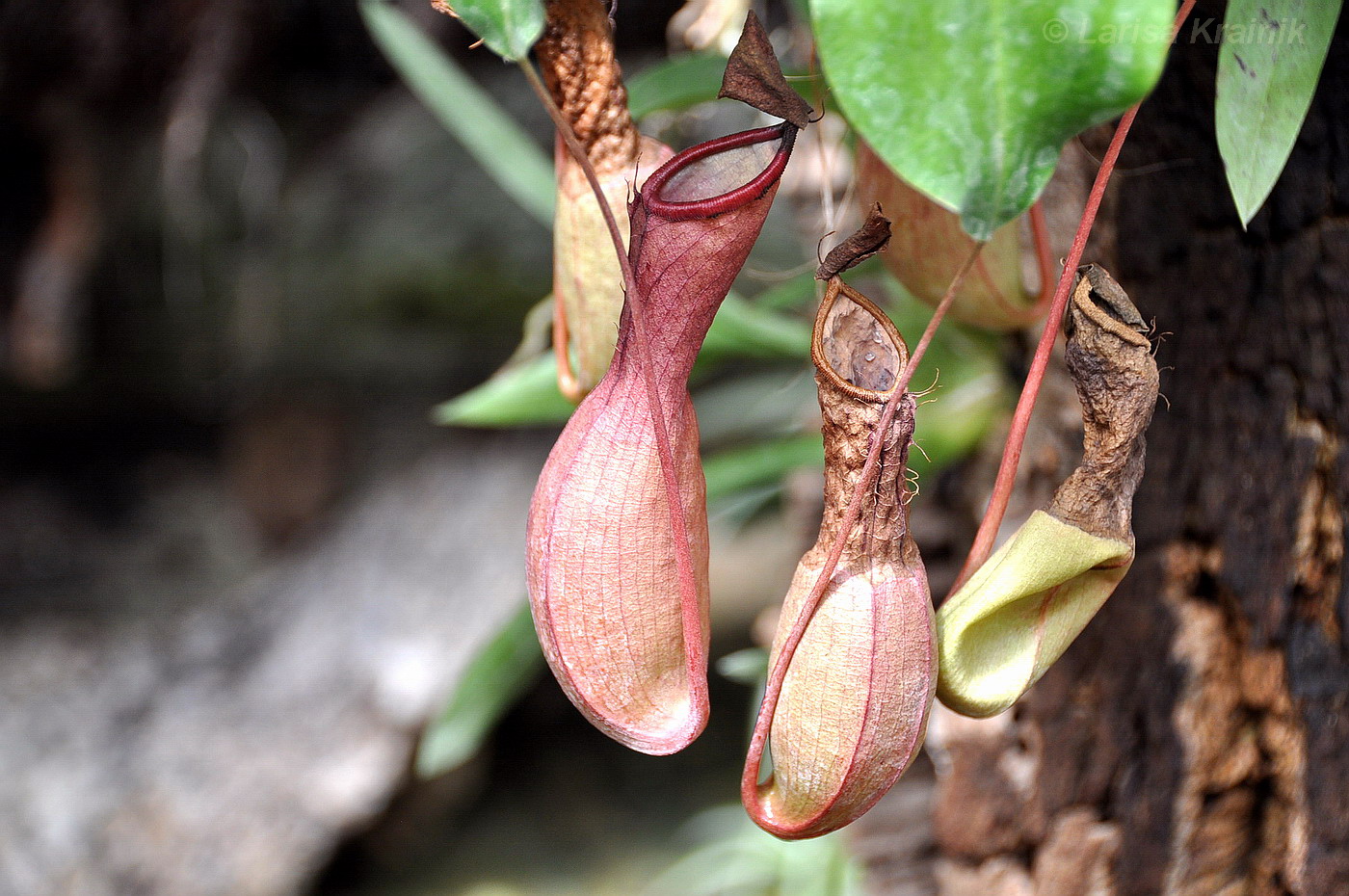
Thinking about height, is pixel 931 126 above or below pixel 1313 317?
above

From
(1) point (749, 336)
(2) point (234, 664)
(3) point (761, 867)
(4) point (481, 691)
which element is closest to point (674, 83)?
(1) point (749, 336)

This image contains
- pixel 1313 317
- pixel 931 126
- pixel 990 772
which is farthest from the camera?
pixel 990 772

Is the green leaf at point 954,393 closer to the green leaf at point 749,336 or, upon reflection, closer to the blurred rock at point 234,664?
the green leaf at point 749,336

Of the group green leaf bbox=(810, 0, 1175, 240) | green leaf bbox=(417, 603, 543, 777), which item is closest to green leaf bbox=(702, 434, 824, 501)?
green leaf bbox=(417, 603, 543, 777)

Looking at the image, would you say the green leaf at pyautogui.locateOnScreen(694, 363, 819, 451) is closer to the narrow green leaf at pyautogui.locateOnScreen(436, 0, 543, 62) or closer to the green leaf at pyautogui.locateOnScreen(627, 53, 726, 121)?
the green leaf at pyautogui.locateOnScreen(627, 53, 726, 121)

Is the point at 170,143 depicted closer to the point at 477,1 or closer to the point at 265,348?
the point at 265,348

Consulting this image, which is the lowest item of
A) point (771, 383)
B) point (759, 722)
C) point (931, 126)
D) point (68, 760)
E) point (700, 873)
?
point (700, 873)

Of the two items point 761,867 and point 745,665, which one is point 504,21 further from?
point 761,867

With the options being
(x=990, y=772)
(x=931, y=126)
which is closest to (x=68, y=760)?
(x=990, y=772)
